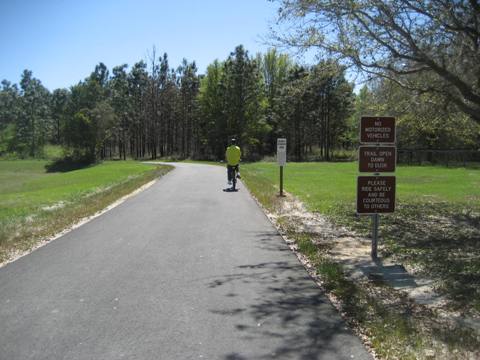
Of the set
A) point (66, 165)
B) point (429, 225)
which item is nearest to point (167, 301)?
point (429, 225)

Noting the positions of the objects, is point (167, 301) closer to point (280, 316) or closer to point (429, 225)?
point (280, 316)

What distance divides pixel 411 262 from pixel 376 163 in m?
1.77

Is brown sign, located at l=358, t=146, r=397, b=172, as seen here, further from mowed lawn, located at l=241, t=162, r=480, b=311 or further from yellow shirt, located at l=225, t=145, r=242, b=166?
yellow shirt, located at l=225, t=145, r=242, b=166

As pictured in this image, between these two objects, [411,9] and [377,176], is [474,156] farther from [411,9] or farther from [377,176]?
[377,176]

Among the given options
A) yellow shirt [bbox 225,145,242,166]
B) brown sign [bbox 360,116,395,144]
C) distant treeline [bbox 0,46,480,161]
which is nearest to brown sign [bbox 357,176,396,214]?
brown sign [bbox 360,116,395,144]

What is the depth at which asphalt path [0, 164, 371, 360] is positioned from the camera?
4344 mm

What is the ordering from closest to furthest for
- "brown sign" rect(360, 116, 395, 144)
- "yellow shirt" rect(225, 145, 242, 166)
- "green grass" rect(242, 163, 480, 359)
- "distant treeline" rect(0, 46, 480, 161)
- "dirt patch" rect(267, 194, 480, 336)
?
"green grass" rect(242, 163, 480, 359), "dirt patch" rect(267, 194, 480, 336), "brown sign" rect(360, 116, 395, 144), "yellow shirt" rect(225, 145, 242, 166), "distant treeline" rect(0, 46, 480, 161)

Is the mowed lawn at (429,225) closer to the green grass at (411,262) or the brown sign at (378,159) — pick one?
the green grass at (411,262)

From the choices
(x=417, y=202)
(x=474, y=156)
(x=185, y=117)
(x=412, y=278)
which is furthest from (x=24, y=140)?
(x=412, y=278)

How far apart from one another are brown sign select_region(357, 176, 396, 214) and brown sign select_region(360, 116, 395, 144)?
0.63 meters

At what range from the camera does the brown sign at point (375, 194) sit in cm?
800

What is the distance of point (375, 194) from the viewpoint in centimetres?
808

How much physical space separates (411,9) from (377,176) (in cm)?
466

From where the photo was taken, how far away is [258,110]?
61312 mm
